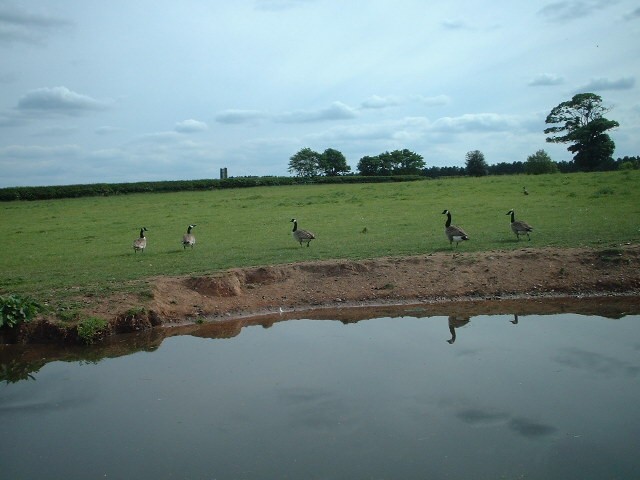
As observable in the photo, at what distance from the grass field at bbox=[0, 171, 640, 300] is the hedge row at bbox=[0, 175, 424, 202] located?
1307 centimetres

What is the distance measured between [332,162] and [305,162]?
5.61 meters

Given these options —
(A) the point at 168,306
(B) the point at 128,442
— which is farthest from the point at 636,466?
(A) the point at 168,306

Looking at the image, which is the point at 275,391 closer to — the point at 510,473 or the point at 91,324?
the point at 510,473

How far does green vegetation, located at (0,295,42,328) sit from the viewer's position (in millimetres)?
17328

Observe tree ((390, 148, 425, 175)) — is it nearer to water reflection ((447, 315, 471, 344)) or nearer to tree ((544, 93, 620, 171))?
tree ((544, 93, 620, 171))

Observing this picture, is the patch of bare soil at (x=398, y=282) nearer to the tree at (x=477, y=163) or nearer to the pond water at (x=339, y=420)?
the pond water at (x=339, y=420)

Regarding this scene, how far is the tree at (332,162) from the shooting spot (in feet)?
372

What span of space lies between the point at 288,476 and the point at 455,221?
85.3 feet

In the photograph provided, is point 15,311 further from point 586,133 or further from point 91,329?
point 586,133

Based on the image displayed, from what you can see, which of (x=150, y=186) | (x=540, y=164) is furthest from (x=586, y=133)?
(x=150, y=186)

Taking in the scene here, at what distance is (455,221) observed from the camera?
33.5 m

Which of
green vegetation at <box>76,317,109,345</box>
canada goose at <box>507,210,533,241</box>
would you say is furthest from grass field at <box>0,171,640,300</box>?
green vegetation at <box>76,317,109,345</box>

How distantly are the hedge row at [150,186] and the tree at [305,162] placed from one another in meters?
31.0

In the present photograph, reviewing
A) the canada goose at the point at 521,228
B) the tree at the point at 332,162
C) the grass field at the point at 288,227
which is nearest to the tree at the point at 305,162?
the tree at the point at 332,162
